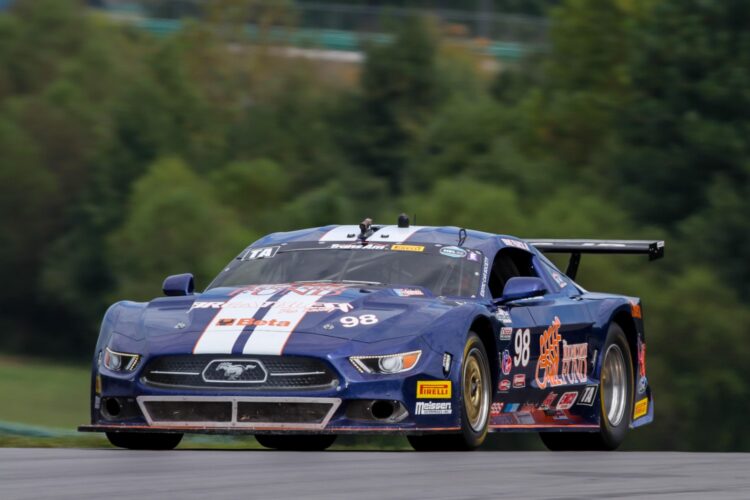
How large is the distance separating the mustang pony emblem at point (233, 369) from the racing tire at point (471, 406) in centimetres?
90

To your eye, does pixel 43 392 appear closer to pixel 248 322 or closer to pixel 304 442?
pixel 304 442

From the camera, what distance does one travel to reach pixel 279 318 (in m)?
8.45

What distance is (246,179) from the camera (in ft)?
248

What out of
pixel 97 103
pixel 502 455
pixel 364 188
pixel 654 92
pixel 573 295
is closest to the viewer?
pixel 502 455

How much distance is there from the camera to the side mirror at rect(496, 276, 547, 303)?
9328mm

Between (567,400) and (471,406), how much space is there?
5.77 feet

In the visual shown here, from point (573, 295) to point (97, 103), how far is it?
8743 cm

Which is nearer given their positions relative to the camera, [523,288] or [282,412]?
[282,412]

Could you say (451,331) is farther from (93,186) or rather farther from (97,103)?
(97,103)

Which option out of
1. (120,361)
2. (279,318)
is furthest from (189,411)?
(279,318)

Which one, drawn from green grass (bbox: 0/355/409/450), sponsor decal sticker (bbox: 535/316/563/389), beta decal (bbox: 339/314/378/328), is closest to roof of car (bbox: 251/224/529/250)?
sponsor decal sticker (bbox: 535/316/563/389)

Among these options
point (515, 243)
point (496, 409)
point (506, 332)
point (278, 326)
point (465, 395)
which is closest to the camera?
point (278, 326)

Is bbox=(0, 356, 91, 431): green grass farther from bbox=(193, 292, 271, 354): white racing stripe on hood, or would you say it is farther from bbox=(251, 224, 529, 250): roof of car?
bbox=(193, 292, 271, 354): white racing stripe on hood

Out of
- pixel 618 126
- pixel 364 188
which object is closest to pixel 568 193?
pixel 618 126
